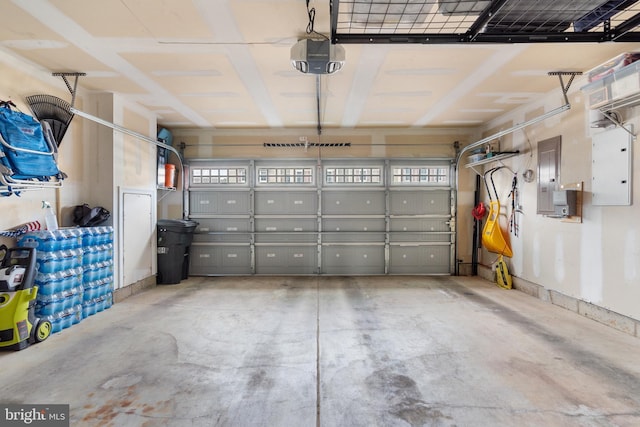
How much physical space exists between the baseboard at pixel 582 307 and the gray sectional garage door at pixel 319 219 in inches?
65.9

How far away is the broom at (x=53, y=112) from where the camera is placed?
3.64m

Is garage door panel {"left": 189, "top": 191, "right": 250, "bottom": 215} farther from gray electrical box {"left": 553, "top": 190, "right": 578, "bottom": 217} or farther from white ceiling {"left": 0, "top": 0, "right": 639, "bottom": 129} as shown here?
gray electrical box {"left": 553, "top": 190, "right": 578, "bottom": 217}

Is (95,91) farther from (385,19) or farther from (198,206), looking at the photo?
(385,19)

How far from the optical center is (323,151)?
21.4ft

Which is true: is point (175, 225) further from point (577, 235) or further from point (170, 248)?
point (577, 235)

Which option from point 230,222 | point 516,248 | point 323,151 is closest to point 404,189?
point 323,151

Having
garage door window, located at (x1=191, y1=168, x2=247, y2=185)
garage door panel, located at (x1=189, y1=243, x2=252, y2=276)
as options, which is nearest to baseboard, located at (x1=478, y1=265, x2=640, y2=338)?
garage door panel, located at (x1=189, y1=243, x2=252, y2=276)

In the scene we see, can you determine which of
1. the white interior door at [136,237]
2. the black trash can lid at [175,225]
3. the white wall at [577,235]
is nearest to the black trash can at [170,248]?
the black trash can lid at [175,225]

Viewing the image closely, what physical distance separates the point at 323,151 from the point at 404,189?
178cm

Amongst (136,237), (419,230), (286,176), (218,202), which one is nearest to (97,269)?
(136,237)

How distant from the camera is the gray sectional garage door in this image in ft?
21.3

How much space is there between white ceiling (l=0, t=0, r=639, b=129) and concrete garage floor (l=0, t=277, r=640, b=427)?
9.24ft

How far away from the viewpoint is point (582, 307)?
3930 millimetres

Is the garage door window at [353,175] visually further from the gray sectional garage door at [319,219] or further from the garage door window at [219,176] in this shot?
the garage door window at [219,176]
